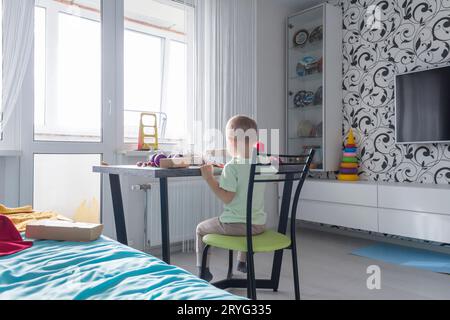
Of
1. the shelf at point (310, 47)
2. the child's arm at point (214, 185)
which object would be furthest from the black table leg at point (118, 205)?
the shelf at point (310, 47)

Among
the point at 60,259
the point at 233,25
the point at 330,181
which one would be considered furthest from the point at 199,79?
the point at 60,259

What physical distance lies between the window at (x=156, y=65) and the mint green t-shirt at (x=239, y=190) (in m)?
1.48

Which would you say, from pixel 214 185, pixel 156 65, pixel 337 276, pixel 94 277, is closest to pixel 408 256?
pixel 337 276

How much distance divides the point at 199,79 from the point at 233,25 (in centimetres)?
74

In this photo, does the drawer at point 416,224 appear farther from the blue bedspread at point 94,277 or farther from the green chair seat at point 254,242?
the blue bedspread at point 94,277

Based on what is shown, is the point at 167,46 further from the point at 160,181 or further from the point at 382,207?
the point at 382,207

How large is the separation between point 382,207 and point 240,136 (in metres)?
1.85

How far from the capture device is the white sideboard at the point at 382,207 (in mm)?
2779

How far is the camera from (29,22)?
7.88ft

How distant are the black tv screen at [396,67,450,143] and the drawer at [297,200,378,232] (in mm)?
765

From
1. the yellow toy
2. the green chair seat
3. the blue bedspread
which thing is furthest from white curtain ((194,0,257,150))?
the blue bedspread

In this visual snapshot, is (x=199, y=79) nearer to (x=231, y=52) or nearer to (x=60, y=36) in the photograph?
(x=231, y=52)

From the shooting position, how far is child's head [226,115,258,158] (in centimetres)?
192

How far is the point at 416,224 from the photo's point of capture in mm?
2887
